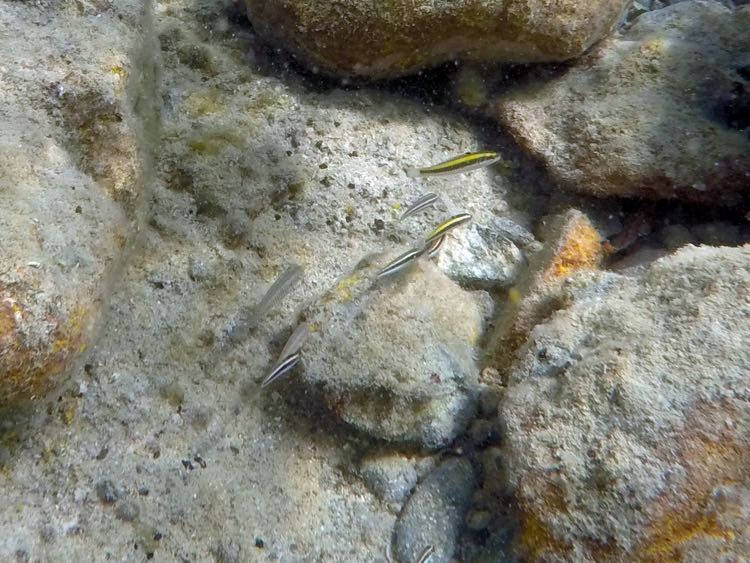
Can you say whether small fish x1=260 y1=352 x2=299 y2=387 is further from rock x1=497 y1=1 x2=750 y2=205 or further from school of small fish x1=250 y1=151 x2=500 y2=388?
rock x1=497 y1=1 x2=750 y2=205

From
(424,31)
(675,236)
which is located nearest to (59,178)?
(424,31)

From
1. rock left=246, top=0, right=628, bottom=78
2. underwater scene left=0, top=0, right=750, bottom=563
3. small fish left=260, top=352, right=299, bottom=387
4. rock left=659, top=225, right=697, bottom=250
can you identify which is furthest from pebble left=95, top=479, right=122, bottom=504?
rock left=659, top=225, right=697, bottom=250

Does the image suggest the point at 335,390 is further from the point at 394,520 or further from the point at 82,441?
the point at 82,441

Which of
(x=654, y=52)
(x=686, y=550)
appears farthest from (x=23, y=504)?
(x=654, y=52)

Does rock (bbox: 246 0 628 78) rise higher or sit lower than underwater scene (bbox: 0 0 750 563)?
higher

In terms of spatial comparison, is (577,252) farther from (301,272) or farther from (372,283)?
(301,272)

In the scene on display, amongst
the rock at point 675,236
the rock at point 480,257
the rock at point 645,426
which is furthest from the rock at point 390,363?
the rock at point 675,236
